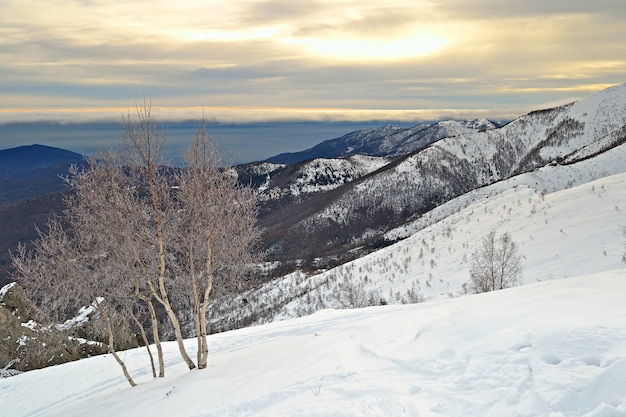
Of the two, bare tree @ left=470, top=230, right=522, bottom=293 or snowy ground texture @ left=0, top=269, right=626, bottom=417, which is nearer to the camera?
snowy ground texture @ left=0, top=269, right=626, bottom=417

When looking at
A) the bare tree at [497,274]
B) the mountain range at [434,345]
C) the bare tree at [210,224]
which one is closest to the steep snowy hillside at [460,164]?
the mountain range at [434,345]

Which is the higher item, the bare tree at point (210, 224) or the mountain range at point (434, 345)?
the bare tree at point (210, 224)

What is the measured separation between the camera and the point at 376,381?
270 inches

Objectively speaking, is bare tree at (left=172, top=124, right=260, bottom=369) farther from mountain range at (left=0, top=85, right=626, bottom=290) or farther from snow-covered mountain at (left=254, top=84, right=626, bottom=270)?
snow-covered mountain at (left=254, top=84, right=626, bottom=270)

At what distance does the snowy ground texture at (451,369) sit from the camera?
538 cm

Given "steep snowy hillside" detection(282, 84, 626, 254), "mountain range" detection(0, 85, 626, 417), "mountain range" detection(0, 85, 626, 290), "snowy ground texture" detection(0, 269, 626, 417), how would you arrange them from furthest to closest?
1. "steep snowy hillside" detection(282, 84, 626, 254)
2. "mountain range" detection(0, 85, 626, 290)
3. "mountain range" detection(0, 85, 626, 417)
4. "snowy ground texture" detection(0, 269, 626, 417)

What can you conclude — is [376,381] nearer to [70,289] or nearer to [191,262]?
[191,262]

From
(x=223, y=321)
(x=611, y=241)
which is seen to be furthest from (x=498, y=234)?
(x=223, y=321)

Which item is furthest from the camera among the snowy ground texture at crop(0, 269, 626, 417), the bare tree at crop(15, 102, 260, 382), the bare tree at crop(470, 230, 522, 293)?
the bare tree at crop(470, 230, 522, 293)

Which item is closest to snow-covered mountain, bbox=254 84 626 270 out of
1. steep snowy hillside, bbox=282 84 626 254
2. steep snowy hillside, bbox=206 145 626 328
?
steep snowy hillside, bbox=282 84 626 254

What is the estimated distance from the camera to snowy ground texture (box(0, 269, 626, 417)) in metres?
5.38

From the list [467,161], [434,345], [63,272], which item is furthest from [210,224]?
[467,161]

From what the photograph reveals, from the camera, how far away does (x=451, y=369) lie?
6.57 metres

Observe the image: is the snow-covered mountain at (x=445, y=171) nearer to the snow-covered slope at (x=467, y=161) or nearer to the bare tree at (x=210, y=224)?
the snow-covered slope at (x=467, y=161)
